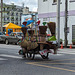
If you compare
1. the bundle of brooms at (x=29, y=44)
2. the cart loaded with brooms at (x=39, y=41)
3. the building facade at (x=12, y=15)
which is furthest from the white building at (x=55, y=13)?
the building facade at (x=12, y=15)

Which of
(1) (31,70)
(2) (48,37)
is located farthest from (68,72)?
(2) (48,37)

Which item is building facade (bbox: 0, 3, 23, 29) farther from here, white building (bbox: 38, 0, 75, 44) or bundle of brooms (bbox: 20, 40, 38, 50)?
bundle of brooms (bbox: 20, 40, 38, 50)

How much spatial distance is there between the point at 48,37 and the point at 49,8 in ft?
62.9

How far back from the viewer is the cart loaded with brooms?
1355cm

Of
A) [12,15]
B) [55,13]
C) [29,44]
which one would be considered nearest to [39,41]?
[29,44]

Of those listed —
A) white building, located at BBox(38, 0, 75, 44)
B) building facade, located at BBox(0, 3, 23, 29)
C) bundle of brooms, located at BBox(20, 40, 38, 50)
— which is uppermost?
building facade, located at BBox(0, 3, 23, 29)

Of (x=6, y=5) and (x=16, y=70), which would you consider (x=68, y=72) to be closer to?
(x=16, y=70)

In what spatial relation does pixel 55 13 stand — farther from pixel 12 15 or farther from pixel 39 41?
pixel 12 15

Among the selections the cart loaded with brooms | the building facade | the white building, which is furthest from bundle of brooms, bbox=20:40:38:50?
the building facade

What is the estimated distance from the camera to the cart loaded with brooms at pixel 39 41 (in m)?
13.6

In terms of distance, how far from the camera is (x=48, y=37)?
13.9m

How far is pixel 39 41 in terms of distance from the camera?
1382 cm

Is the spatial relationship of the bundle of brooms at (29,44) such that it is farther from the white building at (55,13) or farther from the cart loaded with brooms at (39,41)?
the white building at (55,13)

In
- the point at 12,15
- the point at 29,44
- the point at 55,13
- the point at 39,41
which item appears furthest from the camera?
the point at 12,15
